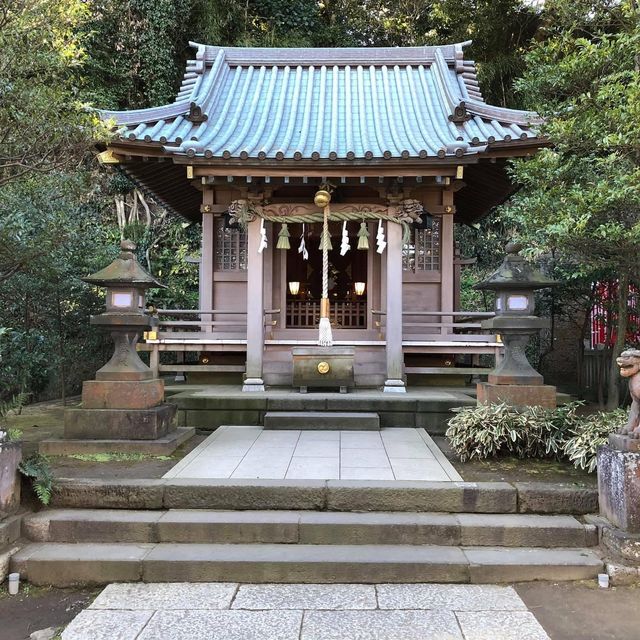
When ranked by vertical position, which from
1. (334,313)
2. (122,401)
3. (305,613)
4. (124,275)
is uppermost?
(124,275)

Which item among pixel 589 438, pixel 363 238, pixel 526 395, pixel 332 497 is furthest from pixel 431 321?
pixel 332 497

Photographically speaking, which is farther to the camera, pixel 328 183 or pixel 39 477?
pixel 328 183

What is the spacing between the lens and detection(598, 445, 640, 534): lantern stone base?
11.8 feet

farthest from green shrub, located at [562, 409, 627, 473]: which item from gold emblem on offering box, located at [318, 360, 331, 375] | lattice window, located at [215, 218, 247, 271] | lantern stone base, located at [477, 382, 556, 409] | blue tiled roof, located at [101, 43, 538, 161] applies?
lattice window, located at [215, 218, 247, 271]

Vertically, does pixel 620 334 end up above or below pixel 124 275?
below

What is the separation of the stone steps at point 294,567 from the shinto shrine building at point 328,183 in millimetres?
4322

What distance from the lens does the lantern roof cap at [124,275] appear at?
5.91 metres

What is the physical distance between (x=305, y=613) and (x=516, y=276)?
4.55 metres

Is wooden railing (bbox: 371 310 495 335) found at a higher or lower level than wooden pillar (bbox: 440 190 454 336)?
lower

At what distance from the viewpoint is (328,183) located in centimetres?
799

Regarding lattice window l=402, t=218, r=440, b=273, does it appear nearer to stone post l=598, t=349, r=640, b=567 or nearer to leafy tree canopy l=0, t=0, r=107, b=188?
stone post l=598, t=349, r=640, b=567

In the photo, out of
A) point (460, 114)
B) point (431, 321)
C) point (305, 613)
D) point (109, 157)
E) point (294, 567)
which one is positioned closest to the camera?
point (305, 613)

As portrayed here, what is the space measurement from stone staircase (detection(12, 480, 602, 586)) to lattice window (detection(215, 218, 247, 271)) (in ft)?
19.1

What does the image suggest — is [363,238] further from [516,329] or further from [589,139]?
[589,139]
